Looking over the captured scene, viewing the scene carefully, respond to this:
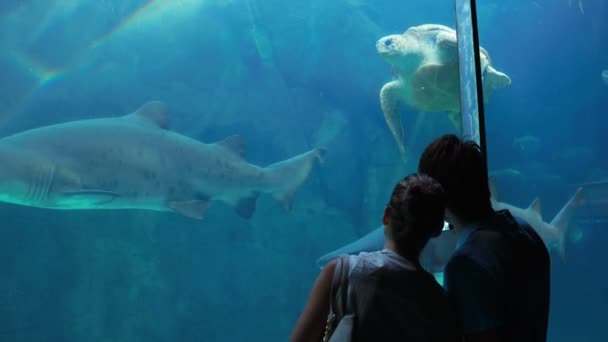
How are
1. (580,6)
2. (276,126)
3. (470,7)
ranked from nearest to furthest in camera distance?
(470,7) → (580,6) → (276,126)

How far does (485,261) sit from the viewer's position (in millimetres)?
1016

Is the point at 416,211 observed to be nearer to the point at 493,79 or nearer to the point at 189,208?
the point at 189,208

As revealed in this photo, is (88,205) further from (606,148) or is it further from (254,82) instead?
(254,82)

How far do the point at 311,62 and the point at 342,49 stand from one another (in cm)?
71

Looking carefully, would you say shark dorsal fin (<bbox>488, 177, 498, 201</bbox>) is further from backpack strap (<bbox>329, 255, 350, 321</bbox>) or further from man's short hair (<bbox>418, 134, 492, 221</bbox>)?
backpack strap (<bbox>329, 255, 350, 321</bbox>)

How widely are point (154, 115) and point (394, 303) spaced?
3609mm

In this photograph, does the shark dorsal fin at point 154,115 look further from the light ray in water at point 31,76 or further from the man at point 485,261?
the light ray in water at point 31,76

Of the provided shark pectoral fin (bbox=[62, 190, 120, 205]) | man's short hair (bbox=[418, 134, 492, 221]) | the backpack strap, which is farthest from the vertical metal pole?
shark pectoral fin (bbox=[62, 190, 120, 205])

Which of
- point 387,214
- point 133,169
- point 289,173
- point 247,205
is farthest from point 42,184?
point 387,214

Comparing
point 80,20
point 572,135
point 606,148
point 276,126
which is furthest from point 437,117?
point 80,20

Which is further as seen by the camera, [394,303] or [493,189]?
[493,189]

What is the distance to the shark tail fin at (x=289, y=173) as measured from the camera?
4.12 m

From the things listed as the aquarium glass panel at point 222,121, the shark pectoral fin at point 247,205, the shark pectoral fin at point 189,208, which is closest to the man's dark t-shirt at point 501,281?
the shark pectoral fin at point 189,208

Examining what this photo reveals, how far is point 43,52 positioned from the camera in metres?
7.85
